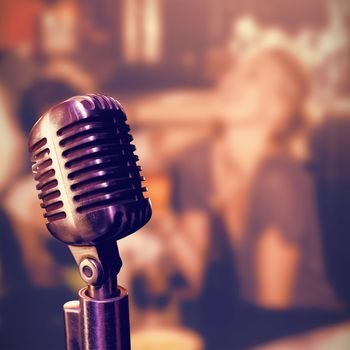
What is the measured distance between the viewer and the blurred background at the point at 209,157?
5.73 ft

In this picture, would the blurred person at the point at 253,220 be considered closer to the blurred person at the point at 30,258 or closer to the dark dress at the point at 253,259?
the dark dress at the point at 253,259

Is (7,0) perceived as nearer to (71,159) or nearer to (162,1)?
(162,1)

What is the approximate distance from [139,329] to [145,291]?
19 cm

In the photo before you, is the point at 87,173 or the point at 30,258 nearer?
the point at 87,173

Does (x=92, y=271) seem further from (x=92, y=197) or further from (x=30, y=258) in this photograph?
(x=30, y=258)

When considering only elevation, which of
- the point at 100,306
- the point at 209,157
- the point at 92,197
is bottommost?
the point at 100,306

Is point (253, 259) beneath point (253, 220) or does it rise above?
beneath

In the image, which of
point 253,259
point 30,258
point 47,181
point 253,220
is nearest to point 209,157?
point 253,220

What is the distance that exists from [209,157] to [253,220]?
0.34 m

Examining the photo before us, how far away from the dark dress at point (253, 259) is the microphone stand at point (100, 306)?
1.25 metres

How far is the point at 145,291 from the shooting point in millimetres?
1850

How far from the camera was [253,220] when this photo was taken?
5.93ft

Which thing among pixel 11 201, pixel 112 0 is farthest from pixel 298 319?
pixel 112 0

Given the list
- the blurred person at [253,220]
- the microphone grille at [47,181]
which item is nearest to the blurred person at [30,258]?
the blurred person at [253,220]
